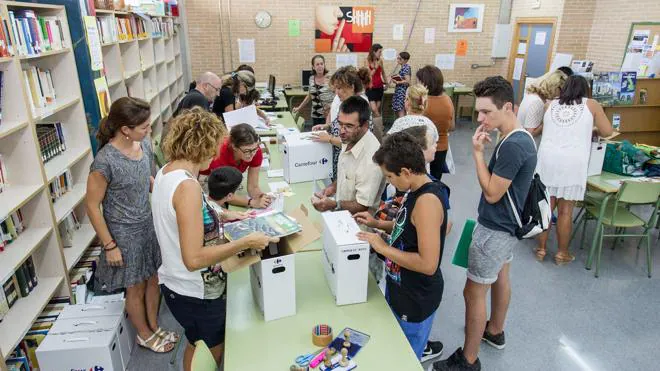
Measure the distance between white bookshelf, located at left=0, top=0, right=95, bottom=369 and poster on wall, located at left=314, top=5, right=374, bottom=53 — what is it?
6105 mm

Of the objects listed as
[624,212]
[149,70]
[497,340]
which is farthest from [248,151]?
[149,70]

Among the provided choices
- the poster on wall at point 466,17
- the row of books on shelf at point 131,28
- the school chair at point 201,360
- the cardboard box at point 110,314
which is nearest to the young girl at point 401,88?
the poster on wall at point 466,17

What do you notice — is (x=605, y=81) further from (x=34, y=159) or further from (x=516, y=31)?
(x=34, y=159)

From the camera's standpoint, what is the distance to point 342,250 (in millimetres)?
1880

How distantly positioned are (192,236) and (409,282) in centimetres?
103

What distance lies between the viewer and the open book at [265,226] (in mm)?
1858

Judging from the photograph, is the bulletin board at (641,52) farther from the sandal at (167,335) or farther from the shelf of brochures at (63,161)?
the shelf of brochures at (63,161)

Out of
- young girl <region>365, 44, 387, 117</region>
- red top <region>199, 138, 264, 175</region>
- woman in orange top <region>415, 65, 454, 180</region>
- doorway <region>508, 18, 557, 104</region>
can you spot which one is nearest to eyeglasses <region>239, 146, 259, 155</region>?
red top <region>199, 138, 264, 175</region>

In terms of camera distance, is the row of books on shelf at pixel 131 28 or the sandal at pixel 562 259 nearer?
the sandal at pixel 562 259

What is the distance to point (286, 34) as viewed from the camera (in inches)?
333

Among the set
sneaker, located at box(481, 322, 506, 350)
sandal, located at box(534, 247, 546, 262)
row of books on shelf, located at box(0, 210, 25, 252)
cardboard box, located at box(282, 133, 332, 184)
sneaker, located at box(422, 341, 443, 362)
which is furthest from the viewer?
sandal, located at box(534, 247, 546, 262)

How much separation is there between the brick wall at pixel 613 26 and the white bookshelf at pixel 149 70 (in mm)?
7043

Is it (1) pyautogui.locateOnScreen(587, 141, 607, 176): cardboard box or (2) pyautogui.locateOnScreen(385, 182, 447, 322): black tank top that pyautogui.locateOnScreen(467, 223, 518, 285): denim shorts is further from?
(1) pyautogui.locateOnScreen(587, 141, 607, 176): cardboard box

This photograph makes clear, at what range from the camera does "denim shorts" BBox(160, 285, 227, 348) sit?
1.99 meters
